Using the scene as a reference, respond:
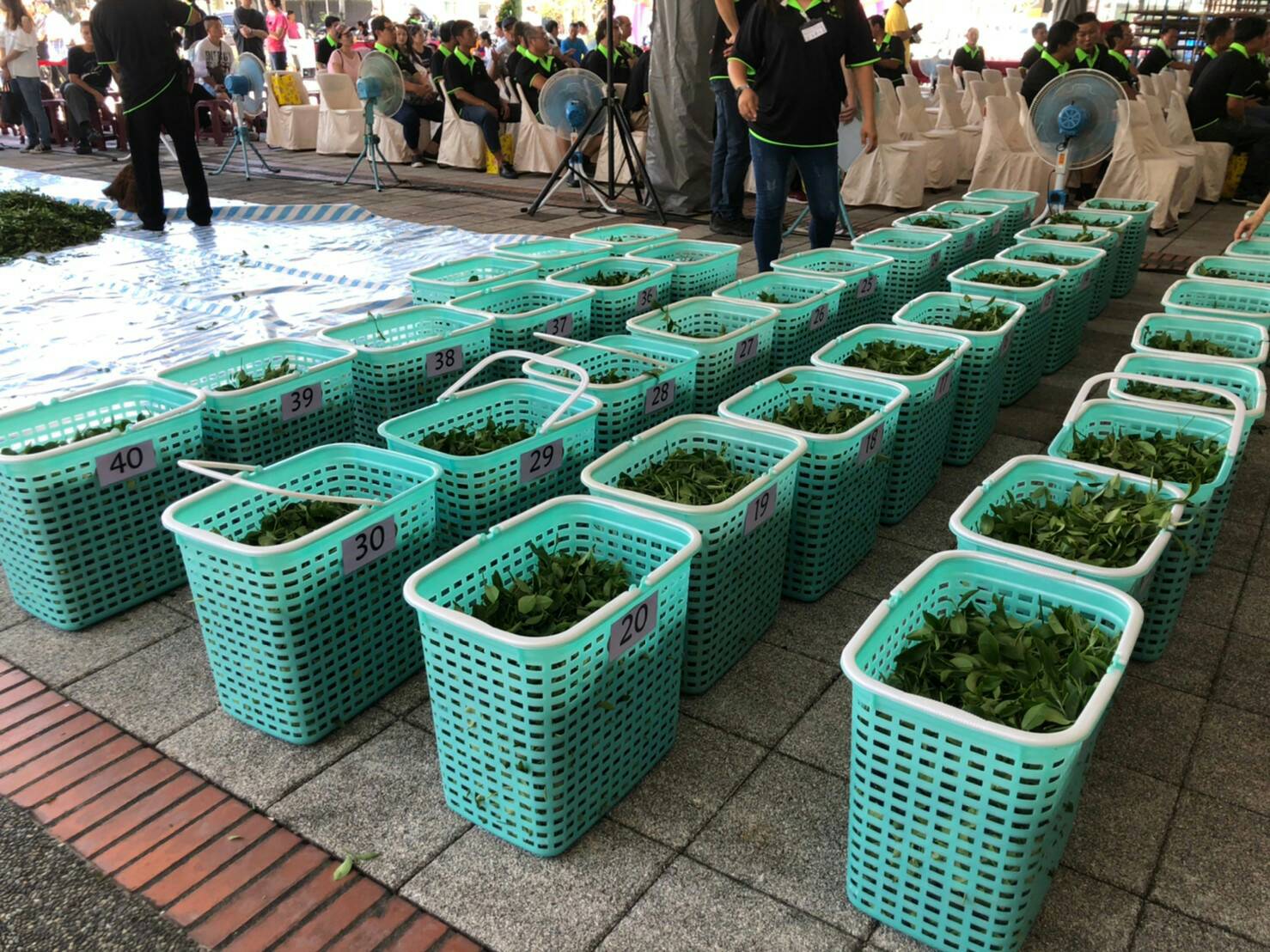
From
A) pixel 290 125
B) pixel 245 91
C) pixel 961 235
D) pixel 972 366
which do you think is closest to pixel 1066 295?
pixel 961 235

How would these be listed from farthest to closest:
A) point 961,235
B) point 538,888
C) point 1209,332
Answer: point 961,235, point 1209,332, point 538,888

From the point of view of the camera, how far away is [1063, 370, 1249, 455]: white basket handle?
2.62 m

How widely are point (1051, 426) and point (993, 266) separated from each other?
0.87m

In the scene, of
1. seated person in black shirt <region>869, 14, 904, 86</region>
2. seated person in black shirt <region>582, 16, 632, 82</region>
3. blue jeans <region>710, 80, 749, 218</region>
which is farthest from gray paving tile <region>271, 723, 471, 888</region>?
seated person in black shirt <region>869, 14, 904, 86</region>

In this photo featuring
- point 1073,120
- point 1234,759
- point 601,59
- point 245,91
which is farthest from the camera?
point 601,59

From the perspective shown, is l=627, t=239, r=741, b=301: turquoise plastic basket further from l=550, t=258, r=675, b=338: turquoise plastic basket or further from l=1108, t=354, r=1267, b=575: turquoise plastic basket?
l=1108, t=354, r=1267, b=575: turquoise plastic basket

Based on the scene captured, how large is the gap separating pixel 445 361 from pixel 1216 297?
338cm

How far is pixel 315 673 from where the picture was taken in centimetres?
232

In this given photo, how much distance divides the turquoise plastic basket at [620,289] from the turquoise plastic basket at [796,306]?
33 centimetres

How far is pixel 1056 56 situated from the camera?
332 inches

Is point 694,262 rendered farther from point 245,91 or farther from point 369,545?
point 245,91

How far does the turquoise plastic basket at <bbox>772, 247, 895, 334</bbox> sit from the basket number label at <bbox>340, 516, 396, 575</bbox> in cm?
255

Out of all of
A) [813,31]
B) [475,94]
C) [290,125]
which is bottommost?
[290,125]

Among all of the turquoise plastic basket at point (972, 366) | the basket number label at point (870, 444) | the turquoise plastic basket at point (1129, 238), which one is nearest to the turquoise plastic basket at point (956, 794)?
the basket number label at point (870, 444)
